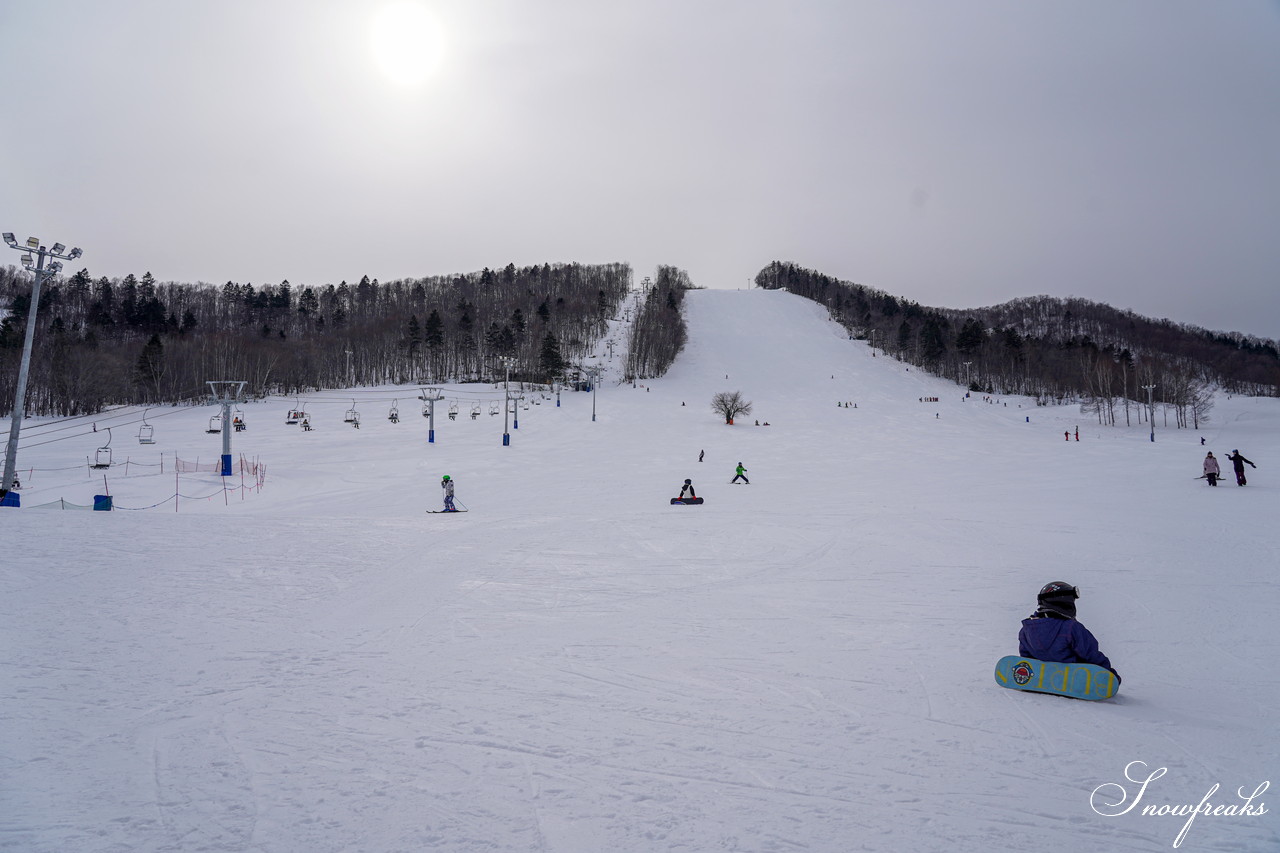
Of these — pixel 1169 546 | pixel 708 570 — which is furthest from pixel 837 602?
pixel 1169 546

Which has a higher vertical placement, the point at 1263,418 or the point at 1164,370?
the point at 1164,370

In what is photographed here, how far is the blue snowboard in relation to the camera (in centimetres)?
594

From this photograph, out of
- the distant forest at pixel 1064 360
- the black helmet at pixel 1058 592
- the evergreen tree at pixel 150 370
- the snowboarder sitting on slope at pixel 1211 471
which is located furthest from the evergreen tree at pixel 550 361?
the black helmet at pixel 1058 592

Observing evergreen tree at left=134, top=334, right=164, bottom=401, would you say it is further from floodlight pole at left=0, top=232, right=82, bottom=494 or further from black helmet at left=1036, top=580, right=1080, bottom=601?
black helmet at left=1036, top=580, right=1080, bottom=601

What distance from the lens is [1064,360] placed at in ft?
337

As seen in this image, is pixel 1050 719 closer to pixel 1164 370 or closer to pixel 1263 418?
pixel 1263 418

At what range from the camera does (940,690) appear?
20.9 feet

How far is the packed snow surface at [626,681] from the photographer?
13.7 ft

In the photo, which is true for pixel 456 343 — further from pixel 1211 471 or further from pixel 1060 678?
pixel 1060 678

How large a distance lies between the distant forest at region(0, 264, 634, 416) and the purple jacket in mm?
55492

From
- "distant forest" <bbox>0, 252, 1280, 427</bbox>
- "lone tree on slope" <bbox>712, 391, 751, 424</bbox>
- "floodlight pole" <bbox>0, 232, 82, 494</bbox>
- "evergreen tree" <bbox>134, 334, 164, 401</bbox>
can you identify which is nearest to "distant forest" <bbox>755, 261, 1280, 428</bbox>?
"distant forest" <bbox>0, 252, 1280, 427</bbox>

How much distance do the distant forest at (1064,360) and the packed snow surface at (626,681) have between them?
200ft

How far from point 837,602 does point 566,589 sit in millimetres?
4313

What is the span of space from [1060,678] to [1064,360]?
11674 cm
